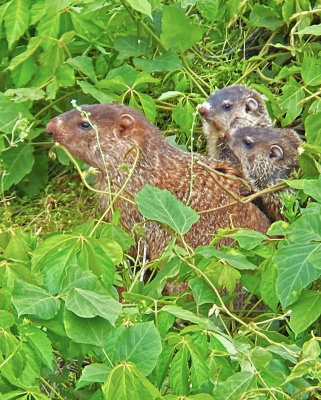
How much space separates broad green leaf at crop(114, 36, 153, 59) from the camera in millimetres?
6844

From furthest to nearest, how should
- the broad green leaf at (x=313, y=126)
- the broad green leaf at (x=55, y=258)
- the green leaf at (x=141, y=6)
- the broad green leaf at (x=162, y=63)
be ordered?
the broad green leaf at (x=162, y=63)
the green leaf at (x=141, y=6)
the broad green leaf at (x=313, y=126)
the broad green leaf at (x=55, y=258)

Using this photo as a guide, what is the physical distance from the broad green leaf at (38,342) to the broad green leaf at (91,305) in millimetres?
181

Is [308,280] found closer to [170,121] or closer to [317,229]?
[317,229]

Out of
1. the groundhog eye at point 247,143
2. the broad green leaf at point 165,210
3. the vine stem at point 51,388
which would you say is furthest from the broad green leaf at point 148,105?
the vine stem at point 51,388

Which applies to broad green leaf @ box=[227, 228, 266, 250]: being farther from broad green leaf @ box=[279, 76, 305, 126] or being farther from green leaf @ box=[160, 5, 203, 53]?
green leaf @ box=[160, 5, 203, 53]

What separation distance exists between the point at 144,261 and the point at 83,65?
5.55ft

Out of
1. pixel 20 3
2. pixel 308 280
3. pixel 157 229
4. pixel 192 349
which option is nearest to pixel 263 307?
pixel 157 229

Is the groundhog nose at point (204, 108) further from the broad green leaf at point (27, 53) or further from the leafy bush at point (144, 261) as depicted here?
the broad green leaf at point (27, 53)

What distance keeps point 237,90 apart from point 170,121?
476 millimetres

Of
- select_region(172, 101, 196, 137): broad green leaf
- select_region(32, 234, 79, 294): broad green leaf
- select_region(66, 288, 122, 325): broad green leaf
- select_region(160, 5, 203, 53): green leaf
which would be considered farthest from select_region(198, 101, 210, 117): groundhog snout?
select_region(66, 288, 122, 325): broad green leaf

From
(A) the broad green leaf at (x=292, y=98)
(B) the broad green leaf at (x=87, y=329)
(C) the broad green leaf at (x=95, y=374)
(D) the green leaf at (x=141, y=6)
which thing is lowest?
(A) the broad green leaf at (x=292, y=98)

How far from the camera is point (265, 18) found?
23.7 feet

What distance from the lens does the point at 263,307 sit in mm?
5676

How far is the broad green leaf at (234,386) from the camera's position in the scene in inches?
160
